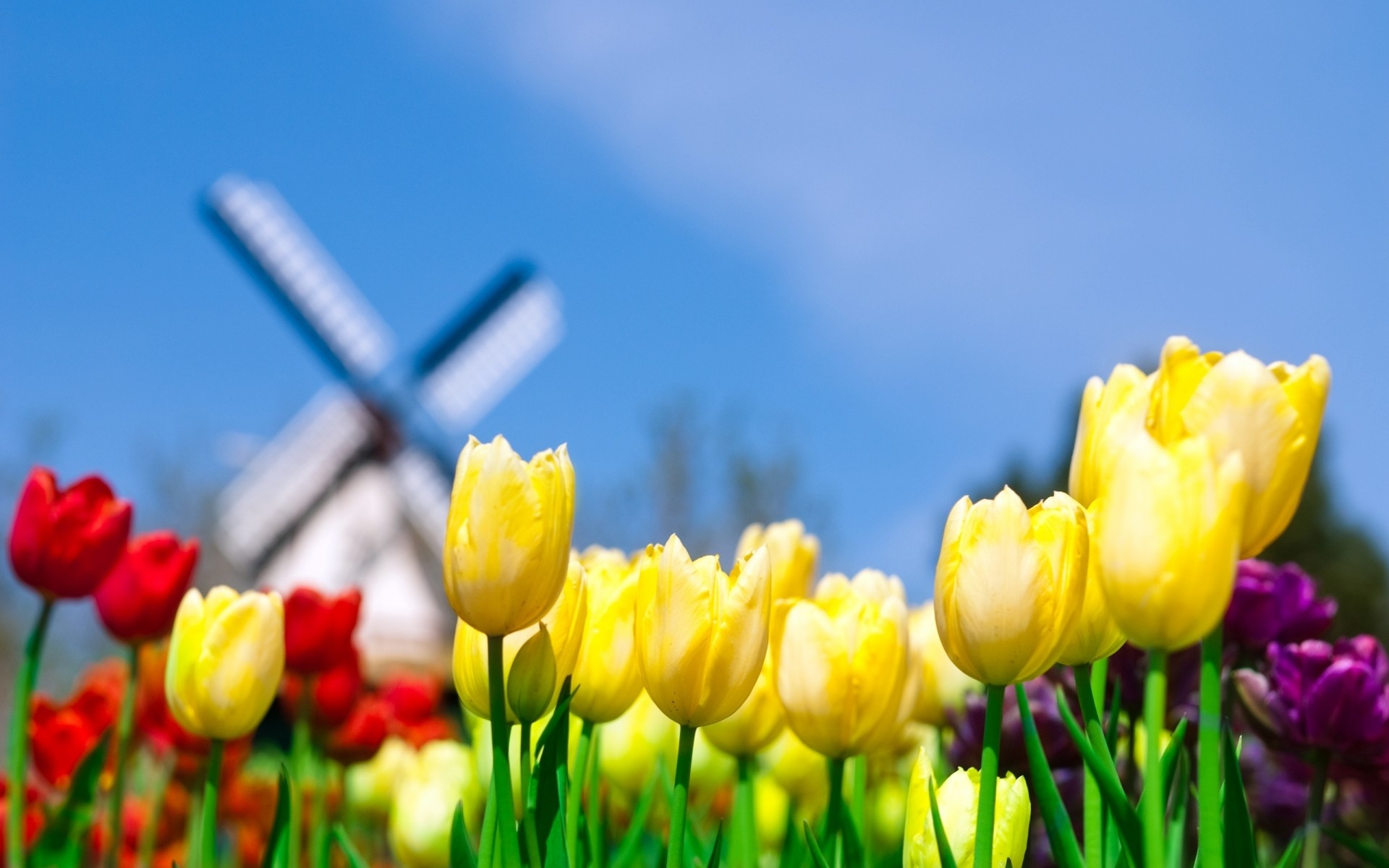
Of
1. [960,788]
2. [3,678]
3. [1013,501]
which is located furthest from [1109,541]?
[3,678]

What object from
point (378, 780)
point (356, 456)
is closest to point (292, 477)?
point (356, 456)

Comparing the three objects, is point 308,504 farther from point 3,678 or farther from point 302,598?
point 302,598

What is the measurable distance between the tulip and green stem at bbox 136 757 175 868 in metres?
1.57

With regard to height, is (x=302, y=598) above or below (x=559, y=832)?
above

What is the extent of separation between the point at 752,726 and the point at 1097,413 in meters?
0.72

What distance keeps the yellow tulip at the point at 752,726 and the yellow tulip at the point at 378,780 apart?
127 cm

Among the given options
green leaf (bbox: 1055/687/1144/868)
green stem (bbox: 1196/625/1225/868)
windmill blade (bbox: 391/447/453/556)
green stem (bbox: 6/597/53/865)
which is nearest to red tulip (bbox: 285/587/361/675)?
green stem (bbox: 6/597/53/865)

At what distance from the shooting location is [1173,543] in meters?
0.83

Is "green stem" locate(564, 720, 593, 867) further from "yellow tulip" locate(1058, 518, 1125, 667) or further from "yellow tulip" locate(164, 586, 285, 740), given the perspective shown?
"yellow tulip" locate(1058, 518, 1125, 667)

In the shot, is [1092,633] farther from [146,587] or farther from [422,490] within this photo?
[422,490]

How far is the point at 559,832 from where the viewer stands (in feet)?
3.72

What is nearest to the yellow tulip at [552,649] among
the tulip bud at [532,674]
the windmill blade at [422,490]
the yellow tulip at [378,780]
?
the tulip bud at [532,674]

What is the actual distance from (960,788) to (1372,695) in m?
0.65

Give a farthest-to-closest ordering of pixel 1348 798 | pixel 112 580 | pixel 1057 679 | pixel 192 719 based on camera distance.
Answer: pixel 1348 798 → pixel 112 580 → pixel 1057 679 → pixel 192 719
